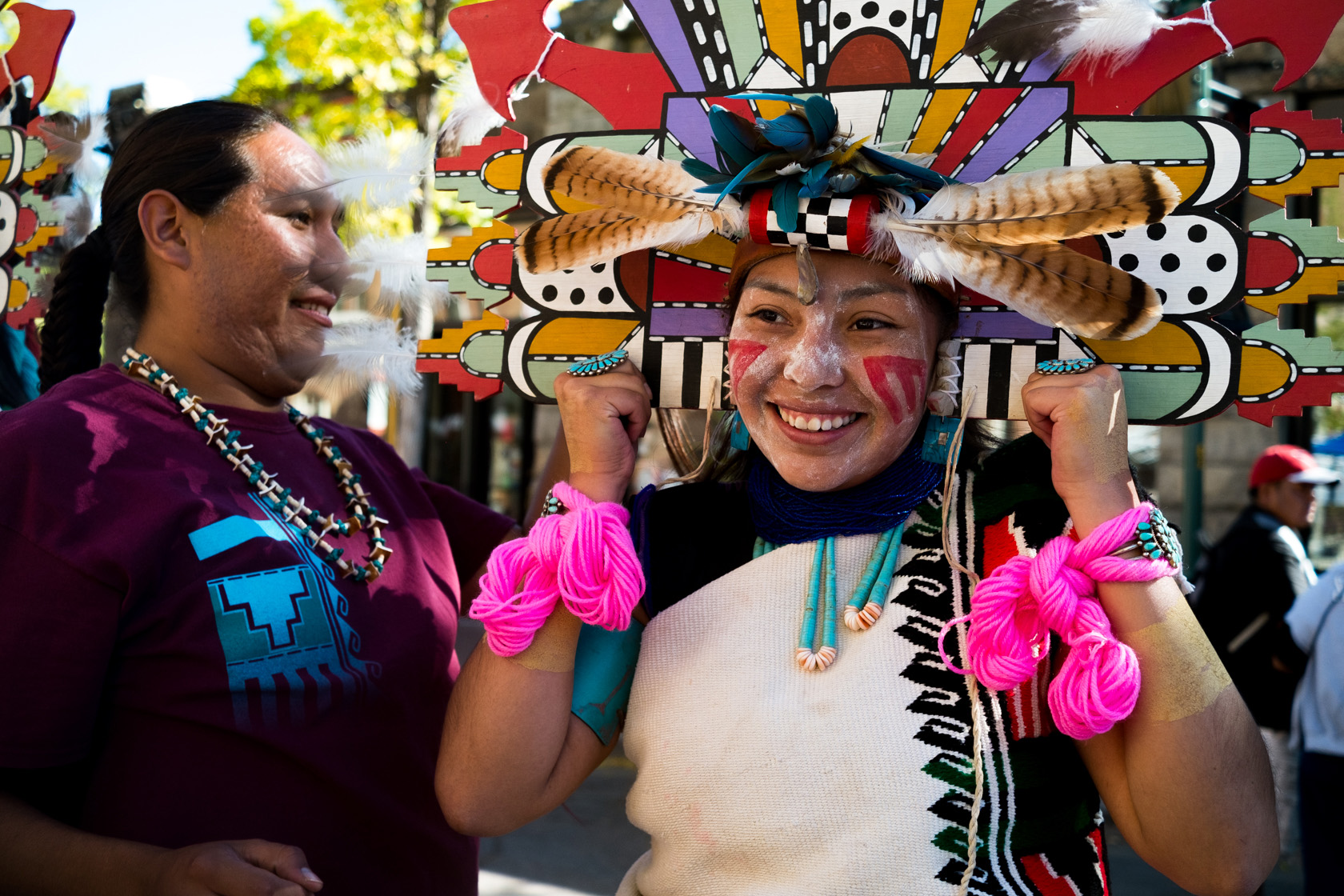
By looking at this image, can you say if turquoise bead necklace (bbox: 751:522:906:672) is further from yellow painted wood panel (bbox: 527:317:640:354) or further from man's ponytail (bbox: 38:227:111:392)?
man's ponytail (bbox: 38:227:111:392)

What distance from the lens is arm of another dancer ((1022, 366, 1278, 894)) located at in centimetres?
136

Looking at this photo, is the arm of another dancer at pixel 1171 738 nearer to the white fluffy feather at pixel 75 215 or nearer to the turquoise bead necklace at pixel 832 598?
the turquoise bead necklace at pixel 832 598

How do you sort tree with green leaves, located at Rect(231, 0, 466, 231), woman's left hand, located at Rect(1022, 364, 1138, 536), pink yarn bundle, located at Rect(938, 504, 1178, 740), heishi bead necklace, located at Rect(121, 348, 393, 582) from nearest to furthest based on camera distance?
pink yarn bundle, located at Rect(938, 504, 1178, 740) → woman's left hand, located at Rect(1022, 364, 1138, 536) → heishi bead necklace, located at Rect(121, 348, 393, 582) → tree with green leaves, located at Rect(231, 0, 466, 231)

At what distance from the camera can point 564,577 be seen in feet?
5.07

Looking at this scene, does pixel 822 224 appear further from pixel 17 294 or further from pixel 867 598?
pixel 17 294

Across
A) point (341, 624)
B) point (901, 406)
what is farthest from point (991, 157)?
point (341, 624)

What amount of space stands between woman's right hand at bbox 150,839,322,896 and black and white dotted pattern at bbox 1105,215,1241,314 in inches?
58.4

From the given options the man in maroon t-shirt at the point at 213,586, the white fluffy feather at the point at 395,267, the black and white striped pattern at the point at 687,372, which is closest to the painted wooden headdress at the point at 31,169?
the man in maroon t-shirt at the point at 213,586

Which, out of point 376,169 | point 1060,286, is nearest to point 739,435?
point 1060,286

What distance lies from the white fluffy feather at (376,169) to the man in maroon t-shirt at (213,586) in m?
0.04

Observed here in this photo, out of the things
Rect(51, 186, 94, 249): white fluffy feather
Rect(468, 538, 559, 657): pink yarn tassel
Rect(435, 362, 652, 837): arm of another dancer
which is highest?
Rect(51, 186, 94, 249): white fluffy feather

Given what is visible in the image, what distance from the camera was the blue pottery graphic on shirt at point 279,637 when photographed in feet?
5.54

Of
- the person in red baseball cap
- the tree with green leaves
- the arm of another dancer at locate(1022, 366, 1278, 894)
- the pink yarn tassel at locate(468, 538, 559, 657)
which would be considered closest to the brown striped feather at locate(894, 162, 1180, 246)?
the arm of another dancer at locate(1022, 366, 1278, 894)

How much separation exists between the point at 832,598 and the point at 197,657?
97 centimetres
